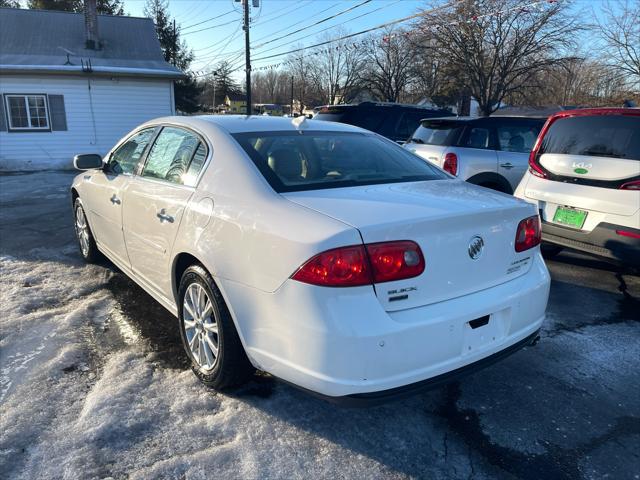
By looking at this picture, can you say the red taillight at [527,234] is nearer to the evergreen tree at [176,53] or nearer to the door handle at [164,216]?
the door handle at [164,216]

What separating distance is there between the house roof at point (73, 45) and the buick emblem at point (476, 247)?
16.0m

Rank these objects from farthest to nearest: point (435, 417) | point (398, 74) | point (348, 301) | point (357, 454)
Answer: point (398, 74), point (435, 417), point (357, 454), point (348, 301)

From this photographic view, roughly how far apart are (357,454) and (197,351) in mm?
1169

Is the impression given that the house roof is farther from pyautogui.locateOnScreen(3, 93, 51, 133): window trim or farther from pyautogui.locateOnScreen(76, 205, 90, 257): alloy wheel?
pyautogui.locateOnScreen(76, 205, 90, 257): alloy wheel

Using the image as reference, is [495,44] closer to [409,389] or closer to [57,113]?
[57,113]

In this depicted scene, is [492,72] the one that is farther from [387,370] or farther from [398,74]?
[387,370]

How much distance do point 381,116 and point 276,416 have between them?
798cm

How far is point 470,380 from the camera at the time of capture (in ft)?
10.2

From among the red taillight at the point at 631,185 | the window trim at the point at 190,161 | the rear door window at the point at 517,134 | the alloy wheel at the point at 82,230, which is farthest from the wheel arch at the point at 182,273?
the rear door window at the point at 517,134

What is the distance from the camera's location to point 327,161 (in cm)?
305

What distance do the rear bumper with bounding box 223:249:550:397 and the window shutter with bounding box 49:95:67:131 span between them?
15935 mm

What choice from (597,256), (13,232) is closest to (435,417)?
(597,256)

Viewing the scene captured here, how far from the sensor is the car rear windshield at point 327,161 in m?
2.74

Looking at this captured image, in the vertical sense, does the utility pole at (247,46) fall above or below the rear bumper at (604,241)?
above
